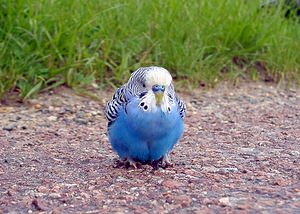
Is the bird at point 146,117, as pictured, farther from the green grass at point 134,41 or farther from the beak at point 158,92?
the green grass at point 134,41

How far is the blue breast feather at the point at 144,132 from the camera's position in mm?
3434

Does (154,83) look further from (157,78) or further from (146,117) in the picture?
(146,117)

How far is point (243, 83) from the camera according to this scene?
6574 mm

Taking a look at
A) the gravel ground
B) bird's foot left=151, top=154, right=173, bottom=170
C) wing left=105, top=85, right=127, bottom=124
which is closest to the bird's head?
wing left=105, top=85, right=127, bottom=124

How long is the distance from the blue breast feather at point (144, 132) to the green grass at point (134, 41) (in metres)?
2.04

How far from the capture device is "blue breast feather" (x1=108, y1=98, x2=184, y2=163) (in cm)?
343

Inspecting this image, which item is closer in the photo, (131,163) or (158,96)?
(158,96)

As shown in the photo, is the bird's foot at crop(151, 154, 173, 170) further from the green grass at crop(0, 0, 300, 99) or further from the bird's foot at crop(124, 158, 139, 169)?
the green grass at crop(0, 0, 300, 99)

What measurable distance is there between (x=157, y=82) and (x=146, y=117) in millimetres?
163

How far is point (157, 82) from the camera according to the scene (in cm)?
339

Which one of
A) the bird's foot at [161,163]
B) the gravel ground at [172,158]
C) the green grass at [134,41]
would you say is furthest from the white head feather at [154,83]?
the green grass at [134,41]

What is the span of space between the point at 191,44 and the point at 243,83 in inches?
23.8

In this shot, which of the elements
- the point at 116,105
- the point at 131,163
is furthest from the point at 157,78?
the point at 131,163

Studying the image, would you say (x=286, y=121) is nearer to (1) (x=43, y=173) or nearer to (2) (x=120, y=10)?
(2) (x=120, y=10)
